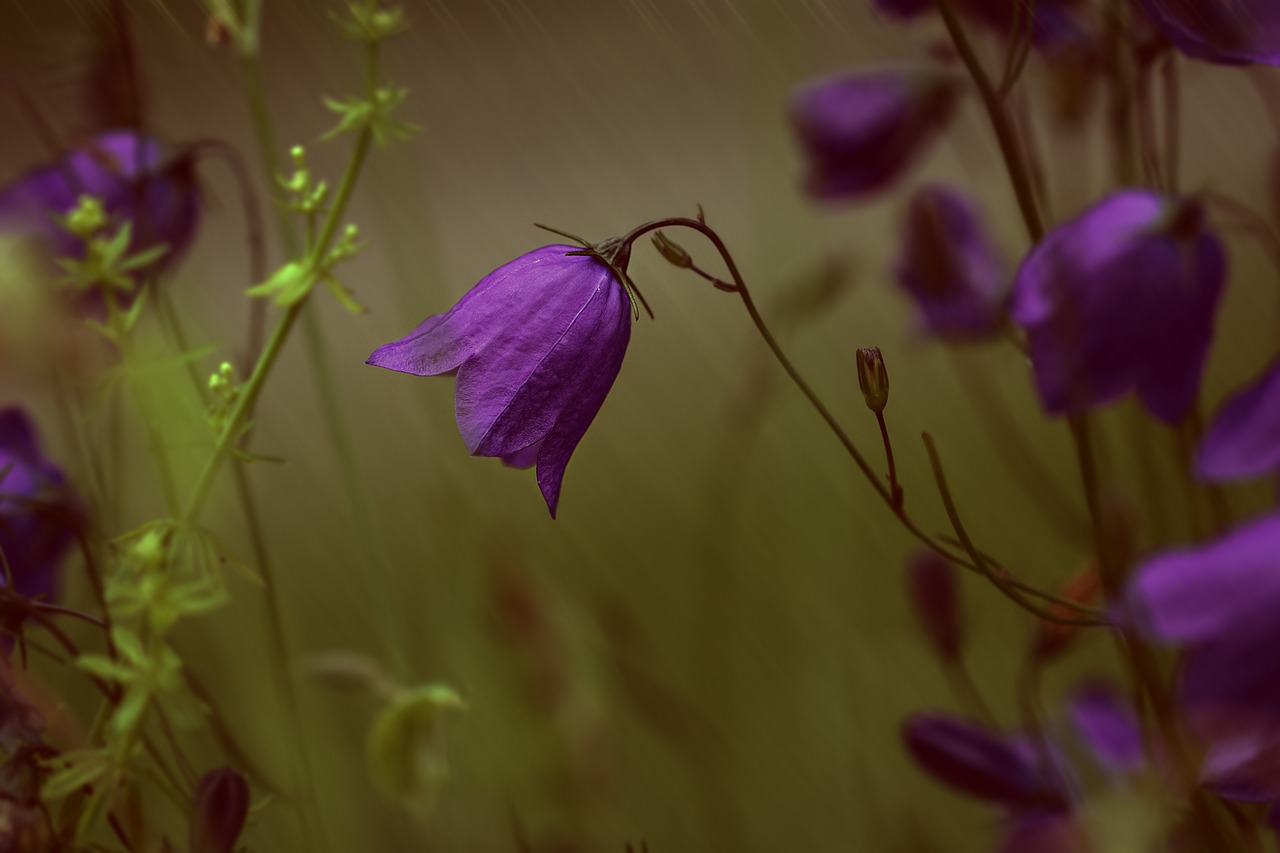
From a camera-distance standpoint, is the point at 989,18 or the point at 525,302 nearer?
the point at 525,302

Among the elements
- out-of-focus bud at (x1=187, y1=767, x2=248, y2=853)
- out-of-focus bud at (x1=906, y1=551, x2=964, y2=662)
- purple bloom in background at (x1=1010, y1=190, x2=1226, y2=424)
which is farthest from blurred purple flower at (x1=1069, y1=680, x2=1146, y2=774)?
out-of-focus bud at (x1=187, y1=767, x2=248, y2=853)

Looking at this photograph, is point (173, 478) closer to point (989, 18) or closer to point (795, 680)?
point (989, 18)

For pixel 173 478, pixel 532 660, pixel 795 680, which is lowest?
pixel 795 680

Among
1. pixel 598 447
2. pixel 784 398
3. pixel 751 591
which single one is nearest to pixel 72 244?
pixel 784 398

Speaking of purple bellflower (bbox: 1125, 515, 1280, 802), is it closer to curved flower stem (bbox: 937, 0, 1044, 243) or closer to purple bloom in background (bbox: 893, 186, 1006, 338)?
curved flower stem (bbox: 937, 0, 1044, 243)

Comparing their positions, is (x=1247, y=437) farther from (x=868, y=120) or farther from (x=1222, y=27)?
(x=868, y=120)

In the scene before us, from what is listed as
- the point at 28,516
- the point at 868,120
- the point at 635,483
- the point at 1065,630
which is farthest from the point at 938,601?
the point at 635,483
